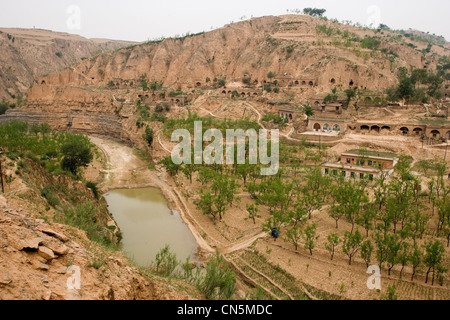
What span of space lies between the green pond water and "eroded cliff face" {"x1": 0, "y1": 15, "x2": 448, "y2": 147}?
1585 cm

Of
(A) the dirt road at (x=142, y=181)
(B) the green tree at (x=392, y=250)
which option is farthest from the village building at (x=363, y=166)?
(A) the dirt road at (x=142, y=181)

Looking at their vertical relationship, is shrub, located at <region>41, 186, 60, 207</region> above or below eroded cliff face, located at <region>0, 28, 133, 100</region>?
below

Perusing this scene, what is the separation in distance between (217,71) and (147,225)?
1701 inches

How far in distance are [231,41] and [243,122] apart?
3026 cm

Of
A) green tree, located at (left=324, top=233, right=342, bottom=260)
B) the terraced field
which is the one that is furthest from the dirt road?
green tree, located at (left=324, top=233, right=342, bottom=260)

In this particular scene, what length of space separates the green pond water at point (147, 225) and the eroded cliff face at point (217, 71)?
15.9 meters

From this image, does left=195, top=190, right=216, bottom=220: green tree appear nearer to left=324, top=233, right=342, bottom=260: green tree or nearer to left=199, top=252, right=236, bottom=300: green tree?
left=324, top=233, right=342, bottom=260: green tree

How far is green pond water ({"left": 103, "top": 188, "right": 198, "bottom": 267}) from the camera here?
61.6 feet

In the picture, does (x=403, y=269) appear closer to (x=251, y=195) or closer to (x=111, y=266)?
(x=251, y=195)

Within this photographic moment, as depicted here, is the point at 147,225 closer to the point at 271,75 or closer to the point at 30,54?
the point at 271,75

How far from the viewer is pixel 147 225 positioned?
22.5 m

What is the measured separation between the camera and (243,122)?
38.7 m
